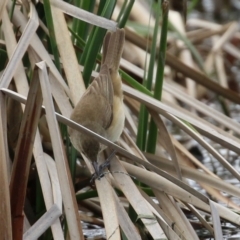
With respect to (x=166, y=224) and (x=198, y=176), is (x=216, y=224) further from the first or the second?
(x=198, y=176)

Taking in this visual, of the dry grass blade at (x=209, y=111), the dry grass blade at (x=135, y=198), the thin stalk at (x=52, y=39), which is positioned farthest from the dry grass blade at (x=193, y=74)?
the dry grass blade at (x=135, y=198)

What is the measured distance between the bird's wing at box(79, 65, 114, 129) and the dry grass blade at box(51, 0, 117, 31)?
388 mm

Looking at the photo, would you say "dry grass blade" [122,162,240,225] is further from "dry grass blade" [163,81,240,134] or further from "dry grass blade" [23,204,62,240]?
"dry grass blade" [163,81,240,134]

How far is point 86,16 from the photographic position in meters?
2.74

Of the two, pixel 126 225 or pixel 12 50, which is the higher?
pixel 12 50

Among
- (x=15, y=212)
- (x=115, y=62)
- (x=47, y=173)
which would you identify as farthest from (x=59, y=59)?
(x=15, y=212)

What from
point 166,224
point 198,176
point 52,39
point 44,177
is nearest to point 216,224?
point 166,224

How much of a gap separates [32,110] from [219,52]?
3.46m

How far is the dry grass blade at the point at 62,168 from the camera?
2.31 m

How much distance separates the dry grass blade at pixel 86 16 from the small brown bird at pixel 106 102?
1.17 ft

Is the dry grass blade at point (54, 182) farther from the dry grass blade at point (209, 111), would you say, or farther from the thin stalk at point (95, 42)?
the dry grass blade at point (209, 111)

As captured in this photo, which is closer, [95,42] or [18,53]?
[18,53]

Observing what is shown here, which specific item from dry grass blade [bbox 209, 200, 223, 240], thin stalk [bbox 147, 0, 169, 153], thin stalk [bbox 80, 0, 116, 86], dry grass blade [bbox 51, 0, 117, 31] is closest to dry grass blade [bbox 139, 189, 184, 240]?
dry grass blade [bbox 209, 200, 223, 240]

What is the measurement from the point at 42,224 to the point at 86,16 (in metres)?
0.85
